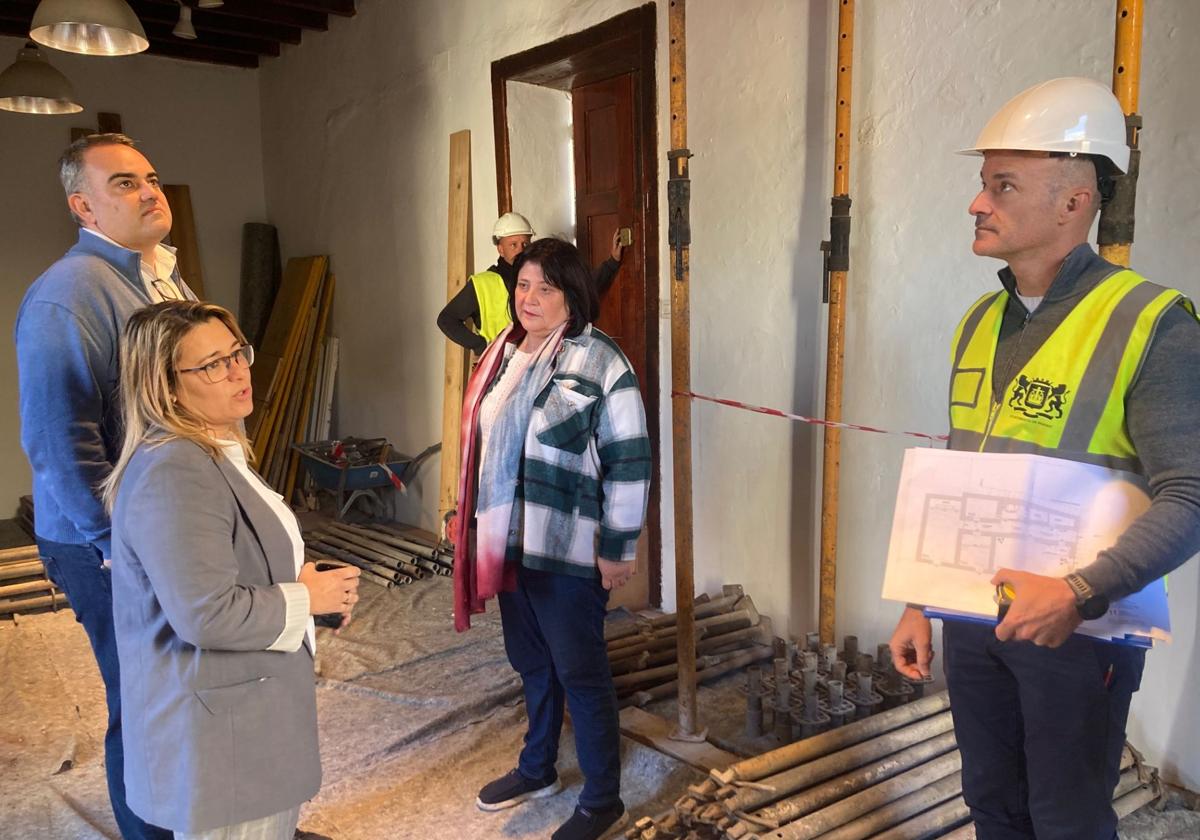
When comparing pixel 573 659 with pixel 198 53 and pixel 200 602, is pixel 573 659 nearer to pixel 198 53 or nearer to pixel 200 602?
pixel 200 602

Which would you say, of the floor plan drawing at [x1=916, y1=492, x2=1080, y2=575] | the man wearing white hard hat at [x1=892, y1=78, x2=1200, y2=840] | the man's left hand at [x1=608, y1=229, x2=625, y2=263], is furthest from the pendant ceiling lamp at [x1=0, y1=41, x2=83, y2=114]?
the floor plan drawing at [x1=916, y1=492, x2=1080, y2=575]

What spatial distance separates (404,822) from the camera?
266 centimetres

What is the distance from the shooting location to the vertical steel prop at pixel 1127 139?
1604 mm

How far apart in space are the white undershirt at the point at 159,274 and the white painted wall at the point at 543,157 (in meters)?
2.73

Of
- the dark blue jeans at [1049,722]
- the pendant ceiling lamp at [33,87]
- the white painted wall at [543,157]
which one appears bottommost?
the dark blue jeans at [1049,722]

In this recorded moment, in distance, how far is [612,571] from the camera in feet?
7.70

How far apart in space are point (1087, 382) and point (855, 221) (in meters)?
1.88

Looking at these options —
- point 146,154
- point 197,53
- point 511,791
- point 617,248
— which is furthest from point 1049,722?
point 197,53

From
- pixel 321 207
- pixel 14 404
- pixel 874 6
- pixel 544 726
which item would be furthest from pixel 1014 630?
pixel 14 404

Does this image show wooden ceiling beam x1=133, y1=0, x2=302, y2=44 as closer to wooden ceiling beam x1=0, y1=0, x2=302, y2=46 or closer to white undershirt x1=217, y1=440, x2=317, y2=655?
wooden ceiling beam x1=0, y1=0, x2=302, y2=46

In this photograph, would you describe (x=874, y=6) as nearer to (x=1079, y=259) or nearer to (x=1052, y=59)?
(x=1052, y=59)

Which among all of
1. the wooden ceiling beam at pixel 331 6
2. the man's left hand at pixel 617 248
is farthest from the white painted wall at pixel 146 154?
the man's left hand at pixel 617 248

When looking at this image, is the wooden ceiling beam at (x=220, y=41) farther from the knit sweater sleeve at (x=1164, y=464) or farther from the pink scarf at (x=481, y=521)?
the knit sweater sleeve at (x=1164, y=464)

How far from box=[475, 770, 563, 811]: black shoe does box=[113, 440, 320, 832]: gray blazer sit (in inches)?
47.1
